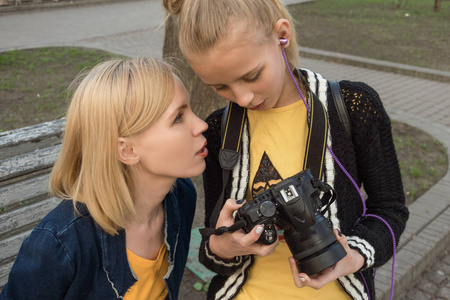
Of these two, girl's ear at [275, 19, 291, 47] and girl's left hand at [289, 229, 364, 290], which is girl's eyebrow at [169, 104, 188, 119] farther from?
girl's left hand at [289, 229, 364, 290]

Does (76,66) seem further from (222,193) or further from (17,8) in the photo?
(17,8)

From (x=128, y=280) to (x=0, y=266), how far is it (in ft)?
2.93

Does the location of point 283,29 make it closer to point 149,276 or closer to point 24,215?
point 149,276

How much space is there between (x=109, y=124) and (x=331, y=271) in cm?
95

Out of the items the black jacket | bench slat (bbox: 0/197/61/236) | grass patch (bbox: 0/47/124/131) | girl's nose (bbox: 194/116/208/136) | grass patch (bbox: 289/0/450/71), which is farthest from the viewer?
grass patch (bbox: 289/0/450/71)

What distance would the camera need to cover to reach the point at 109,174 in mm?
1904

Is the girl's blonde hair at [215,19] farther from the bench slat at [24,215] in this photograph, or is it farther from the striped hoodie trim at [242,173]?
the bench slat at [24,215]

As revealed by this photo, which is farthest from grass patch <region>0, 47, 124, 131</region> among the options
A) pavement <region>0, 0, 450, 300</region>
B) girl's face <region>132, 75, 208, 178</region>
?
girl's face <region>132, 75, 208, 178</region>

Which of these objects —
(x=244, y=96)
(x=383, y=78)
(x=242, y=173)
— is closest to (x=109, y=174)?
(x=242, y=173)

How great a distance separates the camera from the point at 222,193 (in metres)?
1.91

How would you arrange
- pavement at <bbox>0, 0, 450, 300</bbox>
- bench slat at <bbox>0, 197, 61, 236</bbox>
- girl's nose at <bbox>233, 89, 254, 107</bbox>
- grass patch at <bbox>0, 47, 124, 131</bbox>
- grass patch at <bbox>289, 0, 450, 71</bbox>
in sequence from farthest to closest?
grass patch at <bbox>289, 0, 450, 71</bbox> → grass patch at <bbox>0, 47, 124, 131</bbox> → pavement at <bbox>0, 0, 450, 300</bbox> → bench slat at <bbox>0, 197, 61, 236</bbox> → girl's nose at <bbox>233, 89, 254, 107</bbox>

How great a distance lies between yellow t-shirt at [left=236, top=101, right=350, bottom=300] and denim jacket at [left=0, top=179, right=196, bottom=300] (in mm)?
507

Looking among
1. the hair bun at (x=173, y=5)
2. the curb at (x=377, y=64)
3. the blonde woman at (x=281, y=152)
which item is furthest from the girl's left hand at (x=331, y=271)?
the curb at (x=377, y=64)

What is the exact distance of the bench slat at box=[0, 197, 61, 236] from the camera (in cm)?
245
